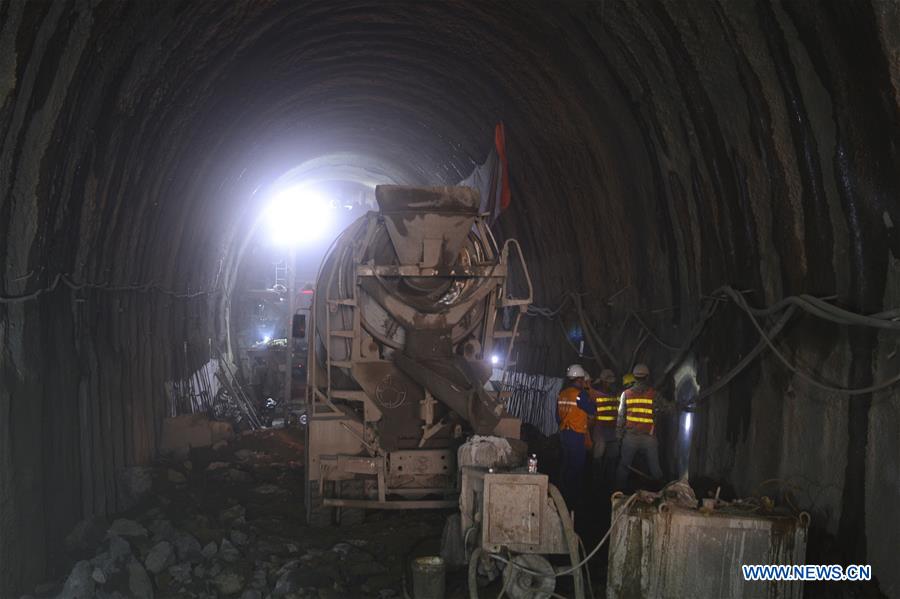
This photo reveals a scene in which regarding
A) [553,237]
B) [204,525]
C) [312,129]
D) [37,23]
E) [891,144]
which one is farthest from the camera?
[312,129]

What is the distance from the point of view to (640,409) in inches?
272

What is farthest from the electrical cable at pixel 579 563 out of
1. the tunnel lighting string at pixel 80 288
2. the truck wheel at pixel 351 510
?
the tunnel lighting string at pixel 80 288

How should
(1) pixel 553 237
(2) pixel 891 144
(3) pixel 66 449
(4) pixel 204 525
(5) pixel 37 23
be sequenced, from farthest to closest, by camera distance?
(1) pixel 553 237
(4) pixel 204 525
(3) pixel 66 449
(5) pixel 37 23
(2) pixel 891 144

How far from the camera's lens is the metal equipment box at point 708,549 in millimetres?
4293

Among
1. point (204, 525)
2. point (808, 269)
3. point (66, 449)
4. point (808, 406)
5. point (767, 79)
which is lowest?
point (204, 525)

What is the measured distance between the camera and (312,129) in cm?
1374

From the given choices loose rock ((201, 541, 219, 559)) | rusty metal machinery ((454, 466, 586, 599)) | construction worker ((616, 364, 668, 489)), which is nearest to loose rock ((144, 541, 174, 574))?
loose rock ((201, 541, 219, 559))

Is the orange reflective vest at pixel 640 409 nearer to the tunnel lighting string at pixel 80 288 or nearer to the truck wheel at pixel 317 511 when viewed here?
the truck wheel at pixel 317 511

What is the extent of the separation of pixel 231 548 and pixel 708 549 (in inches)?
154

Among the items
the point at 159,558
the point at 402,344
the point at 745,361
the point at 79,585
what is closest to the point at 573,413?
the point at 402,344

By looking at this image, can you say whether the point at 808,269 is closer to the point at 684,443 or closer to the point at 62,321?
the point at 684,443

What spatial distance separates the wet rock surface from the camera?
533cm

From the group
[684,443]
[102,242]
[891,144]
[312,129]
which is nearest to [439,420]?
[684,443]

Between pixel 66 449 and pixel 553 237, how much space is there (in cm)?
659
